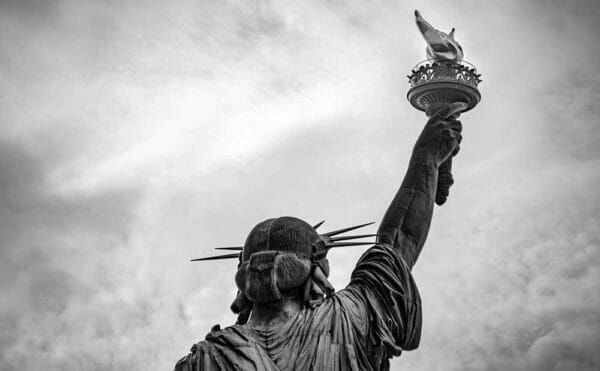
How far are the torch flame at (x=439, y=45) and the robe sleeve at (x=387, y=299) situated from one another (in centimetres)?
261

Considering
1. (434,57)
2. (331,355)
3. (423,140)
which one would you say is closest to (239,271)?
(331,355)

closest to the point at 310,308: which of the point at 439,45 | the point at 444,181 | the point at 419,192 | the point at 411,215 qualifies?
the point at 411,215

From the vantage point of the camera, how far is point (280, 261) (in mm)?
8414

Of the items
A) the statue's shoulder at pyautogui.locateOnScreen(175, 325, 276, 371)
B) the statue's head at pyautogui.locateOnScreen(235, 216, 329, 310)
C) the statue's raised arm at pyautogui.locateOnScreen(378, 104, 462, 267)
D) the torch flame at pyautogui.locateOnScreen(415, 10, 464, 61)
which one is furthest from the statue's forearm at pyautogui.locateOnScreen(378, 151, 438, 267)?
the statue's shoulder at pyautogui.locateOnScreen(175, 325, 276, 371)

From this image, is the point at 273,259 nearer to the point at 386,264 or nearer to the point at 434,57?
the point at 386,264

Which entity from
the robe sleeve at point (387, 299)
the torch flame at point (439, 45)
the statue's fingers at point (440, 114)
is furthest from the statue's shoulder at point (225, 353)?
the torch flame at point (439, 45)

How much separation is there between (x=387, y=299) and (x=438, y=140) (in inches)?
73.0

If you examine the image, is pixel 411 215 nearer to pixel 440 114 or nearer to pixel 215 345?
pixel 440 114

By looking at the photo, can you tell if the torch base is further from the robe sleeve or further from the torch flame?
the robe sleeve

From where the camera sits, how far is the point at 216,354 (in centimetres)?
806

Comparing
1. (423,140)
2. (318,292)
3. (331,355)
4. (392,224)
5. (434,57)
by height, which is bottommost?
(331,355)

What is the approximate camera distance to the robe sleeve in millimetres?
8586

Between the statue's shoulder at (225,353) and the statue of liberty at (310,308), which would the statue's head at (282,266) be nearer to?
the statue of liberty at (310,308)

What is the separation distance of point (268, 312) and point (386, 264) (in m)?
1.14
